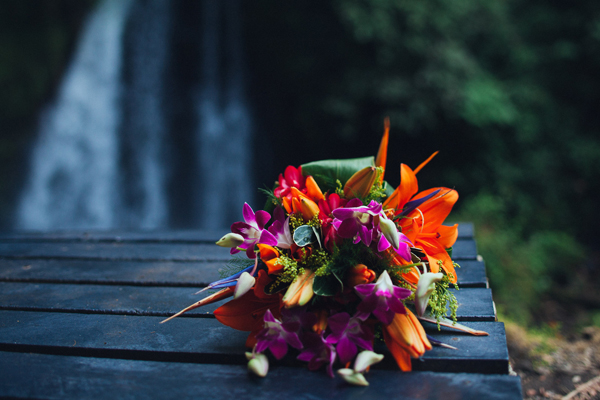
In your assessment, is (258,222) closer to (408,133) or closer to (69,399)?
(69,399)

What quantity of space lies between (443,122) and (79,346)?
17.6ft

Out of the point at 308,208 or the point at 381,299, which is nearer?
the point at 381,299

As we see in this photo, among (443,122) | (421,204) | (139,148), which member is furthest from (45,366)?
(139,148)

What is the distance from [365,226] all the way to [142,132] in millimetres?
6440

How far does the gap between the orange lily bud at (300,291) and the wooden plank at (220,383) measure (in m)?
0.16

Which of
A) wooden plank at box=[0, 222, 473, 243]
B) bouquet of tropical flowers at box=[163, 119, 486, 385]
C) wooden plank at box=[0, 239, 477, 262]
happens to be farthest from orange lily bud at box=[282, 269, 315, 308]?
wooden plank at box=[0, 222, 473, 243]

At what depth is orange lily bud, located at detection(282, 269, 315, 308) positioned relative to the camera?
2.87 ft

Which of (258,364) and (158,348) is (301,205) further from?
(158,348)

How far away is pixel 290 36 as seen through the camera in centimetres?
576

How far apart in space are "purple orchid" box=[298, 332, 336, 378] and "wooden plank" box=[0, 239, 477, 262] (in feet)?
2.71

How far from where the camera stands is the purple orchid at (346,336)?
2.86ft

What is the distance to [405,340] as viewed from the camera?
88 centimetres

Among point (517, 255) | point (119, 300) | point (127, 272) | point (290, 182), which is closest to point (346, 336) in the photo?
point (290, 182)

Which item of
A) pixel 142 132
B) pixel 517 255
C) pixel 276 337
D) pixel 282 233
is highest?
pixel 142 132
